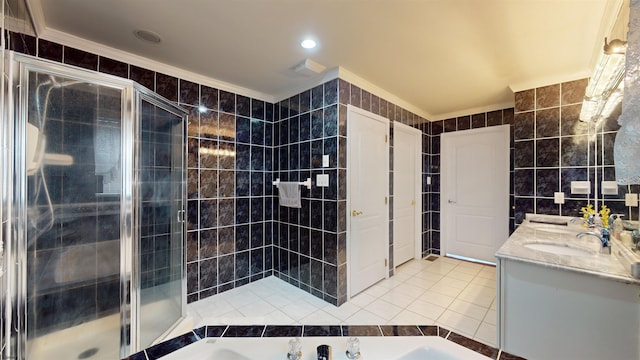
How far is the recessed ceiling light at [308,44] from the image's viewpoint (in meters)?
1.88

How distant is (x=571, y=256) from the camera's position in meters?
1.39

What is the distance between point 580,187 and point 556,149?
412 millimetres

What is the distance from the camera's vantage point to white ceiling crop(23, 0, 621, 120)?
1.51 meters

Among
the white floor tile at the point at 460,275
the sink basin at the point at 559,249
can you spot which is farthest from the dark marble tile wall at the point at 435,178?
the sink basin at the point at 559,249

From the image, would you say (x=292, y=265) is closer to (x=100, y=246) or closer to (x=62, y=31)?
(x=100, y=246)

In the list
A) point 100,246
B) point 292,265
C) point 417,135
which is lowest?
point 292,265

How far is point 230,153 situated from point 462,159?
3342 mm

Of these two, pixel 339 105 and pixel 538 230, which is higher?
pixel 339 105

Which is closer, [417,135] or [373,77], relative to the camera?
[373,77]

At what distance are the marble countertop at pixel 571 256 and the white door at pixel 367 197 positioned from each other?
1.27 meters

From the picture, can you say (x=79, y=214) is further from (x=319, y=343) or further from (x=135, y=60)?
(x=319, y=343)

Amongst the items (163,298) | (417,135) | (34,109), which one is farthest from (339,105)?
(163,298)

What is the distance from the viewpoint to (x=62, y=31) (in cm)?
174

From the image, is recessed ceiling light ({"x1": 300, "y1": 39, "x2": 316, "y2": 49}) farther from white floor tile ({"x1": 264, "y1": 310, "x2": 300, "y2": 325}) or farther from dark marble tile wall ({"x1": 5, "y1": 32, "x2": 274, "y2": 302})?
white floor tile ({"x1": 264, "y1": 310, "x2": 300, "y2": 325})
